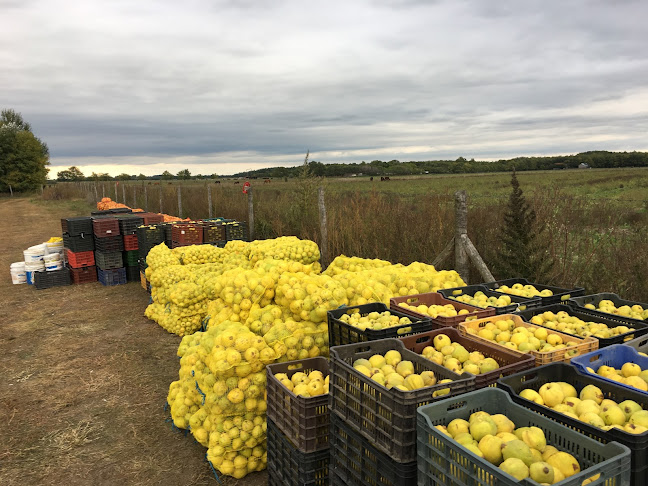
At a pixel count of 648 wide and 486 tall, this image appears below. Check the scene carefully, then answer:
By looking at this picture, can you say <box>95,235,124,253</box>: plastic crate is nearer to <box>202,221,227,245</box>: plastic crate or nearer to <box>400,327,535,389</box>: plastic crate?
<box>202,221,227,245</box>: plastic crate

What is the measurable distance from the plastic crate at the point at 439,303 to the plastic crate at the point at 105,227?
313 inches

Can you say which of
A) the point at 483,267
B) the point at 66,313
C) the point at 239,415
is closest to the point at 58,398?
the point at 239,415

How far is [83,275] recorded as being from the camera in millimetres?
10414

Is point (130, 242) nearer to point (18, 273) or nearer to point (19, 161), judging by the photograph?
point (18, 273)

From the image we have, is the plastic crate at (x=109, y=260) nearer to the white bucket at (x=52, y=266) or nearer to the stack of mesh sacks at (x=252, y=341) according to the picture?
the white bucket at (x=52, y=266)

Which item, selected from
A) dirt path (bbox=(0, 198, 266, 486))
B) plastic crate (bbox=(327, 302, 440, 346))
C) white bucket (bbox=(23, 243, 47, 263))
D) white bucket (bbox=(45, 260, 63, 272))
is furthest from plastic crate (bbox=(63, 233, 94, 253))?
plastic crate (bbox=(327, 302, 440, 346))

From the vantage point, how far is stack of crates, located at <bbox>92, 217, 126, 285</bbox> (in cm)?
984

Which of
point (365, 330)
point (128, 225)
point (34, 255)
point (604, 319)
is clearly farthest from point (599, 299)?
point (34, 255)

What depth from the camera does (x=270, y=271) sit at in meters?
4.52

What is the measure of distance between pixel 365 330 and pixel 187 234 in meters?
6.99

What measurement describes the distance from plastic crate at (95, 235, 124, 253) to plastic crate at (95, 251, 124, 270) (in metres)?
0.09

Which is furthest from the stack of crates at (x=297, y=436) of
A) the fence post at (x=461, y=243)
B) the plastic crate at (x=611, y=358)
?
the fence post at (x=461, y=243)

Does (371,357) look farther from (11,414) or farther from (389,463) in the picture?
(11,414)

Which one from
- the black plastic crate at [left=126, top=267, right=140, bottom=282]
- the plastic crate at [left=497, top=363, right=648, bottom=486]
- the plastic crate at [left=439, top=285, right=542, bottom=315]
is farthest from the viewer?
the black plastic crate at [left=126, top=267, right=140, bottom=282]
